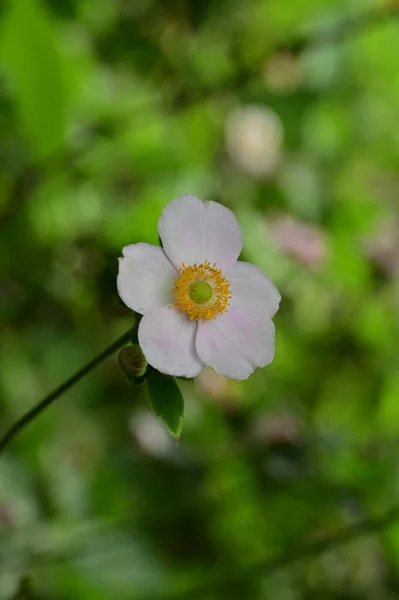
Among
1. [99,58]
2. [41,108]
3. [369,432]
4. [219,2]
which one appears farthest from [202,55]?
[369,432]

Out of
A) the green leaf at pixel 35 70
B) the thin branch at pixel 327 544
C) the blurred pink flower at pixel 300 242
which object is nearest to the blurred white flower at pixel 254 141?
the blurred pink flower at pixel 300 242

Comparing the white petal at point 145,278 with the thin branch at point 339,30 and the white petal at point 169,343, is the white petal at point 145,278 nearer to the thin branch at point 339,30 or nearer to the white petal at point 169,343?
the white petal at point 169,343

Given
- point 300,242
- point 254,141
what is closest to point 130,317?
point 300,242

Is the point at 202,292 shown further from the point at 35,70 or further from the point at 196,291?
the point at 35,70

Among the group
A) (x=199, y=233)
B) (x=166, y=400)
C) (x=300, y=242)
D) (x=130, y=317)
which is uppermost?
(x=300, y=242)

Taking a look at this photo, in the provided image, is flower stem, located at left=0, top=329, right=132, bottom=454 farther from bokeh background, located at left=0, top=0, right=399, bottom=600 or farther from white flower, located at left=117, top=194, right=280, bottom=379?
bokeh background, located at left=0, top=0, right=399, bottom=600

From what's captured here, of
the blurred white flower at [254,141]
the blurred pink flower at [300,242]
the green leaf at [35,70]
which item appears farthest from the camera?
the blurred white flower at [254,141]

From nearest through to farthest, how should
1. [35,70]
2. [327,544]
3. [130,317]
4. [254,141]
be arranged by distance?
[327,544]
[130,317]
[35,70]
[254,141]
